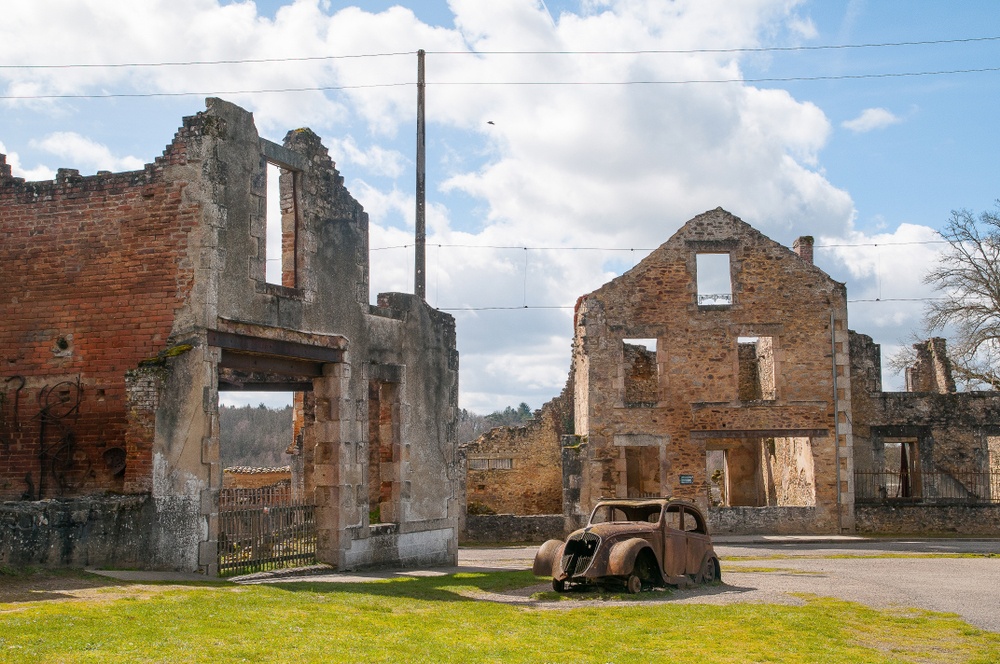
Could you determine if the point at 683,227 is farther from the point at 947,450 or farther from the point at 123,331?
the point at 123,331

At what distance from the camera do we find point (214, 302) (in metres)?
14.7

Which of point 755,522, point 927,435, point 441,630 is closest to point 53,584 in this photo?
point 441,630

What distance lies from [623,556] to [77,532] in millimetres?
6628

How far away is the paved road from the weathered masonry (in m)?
4.15

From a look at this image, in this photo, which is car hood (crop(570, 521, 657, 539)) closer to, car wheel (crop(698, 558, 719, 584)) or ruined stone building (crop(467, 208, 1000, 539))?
car wheel (crop(698, 558, 719, 584))

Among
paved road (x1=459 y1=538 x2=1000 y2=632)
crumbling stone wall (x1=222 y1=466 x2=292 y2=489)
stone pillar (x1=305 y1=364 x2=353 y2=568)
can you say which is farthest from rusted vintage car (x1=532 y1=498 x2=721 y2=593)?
crumbling stone wall (x1=222 y1=466 x2=292 y2=489)

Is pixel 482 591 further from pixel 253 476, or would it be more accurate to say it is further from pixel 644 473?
pixel 253 476

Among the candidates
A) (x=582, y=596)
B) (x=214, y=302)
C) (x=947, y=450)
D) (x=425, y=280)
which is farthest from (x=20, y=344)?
(x=947, y=450)

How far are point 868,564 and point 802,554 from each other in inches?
137

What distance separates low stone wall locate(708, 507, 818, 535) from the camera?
94.7 ft

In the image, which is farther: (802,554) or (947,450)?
(947,450)

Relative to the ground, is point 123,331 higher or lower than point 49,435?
higher

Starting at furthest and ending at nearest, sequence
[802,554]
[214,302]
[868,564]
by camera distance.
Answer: [802,554] → [868,564] → [214,302]

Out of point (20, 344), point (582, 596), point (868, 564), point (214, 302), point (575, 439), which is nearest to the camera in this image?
point (582, 596)
